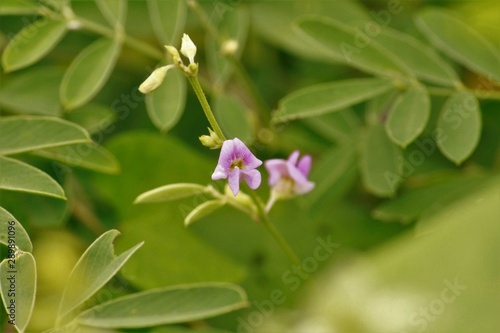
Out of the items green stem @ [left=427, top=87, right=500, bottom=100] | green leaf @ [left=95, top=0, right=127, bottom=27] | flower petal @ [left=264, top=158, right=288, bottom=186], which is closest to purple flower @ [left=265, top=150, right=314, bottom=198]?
flower petal @ [left=264, top=158, right=288, bottom=186]

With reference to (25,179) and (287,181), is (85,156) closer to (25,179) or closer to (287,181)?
(25,179)

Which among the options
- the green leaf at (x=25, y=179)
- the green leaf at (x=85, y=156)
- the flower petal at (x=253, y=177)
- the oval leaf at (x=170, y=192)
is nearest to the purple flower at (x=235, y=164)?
the flower petal at (x=253, y=177)

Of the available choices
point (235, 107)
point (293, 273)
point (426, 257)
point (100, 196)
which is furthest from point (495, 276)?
point (100, 196)

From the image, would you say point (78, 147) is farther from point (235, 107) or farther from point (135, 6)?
point (135, 6)

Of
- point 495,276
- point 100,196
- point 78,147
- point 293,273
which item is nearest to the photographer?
point 495,276

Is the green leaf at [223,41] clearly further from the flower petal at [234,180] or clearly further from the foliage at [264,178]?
the flower petal at [234,180]

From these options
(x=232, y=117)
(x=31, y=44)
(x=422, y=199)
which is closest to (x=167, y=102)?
(x=232, y=117)
